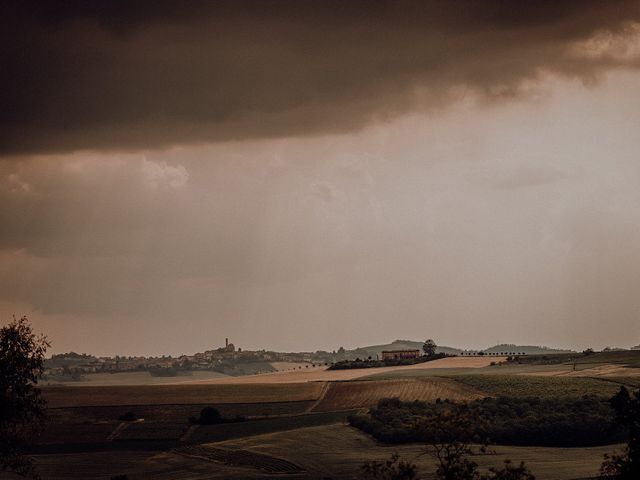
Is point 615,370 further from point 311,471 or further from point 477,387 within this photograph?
point 311,471

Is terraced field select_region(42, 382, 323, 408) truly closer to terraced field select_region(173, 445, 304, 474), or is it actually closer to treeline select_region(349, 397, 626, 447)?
treeline select_region(349, 397, 626, 447)

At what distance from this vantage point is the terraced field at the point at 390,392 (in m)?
153

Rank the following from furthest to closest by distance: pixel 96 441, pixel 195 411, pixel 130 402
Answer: pixel 130 402
pixel 195 411
pixel 96 441

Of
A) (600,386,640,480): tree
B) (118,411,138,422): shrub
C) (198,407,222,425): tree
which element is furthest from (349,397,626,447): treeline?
(600,386,640,480): tree

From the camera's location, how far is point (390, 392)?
529 ft

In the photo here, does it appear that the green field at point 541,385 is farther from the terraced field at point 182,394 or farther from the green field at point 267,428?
the terraced field at point 182,394

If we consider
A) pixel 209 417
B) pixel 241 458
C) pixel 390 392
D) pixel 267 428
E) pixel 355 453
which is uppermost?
pixel 390 392

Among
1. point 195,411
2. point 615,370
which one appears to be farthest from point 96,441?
point 615,370

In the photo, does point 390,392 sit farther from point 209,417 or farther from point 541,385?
point 209,417

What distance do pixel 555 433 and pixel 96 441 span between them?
57535 mm

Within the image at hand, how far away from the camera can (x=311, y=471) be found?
9975 cm

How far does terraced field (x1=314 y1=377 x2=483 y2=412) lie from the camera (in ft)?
501

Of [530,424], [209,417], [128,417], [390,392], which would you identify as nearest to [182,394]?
[128,417]

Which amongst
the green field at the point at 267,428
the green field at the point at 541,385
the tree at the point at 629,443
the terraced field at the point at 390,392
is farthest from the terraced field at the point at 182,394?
the tree at the point at 629,443
